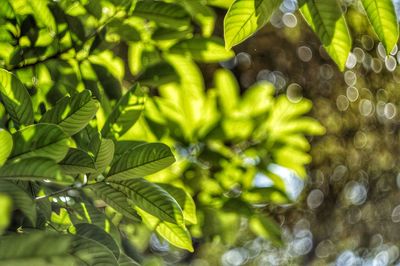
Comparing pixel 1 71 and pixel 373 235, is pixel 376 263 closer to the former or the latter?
pixel 373 235

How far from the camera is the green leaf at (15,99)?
922 millimetres

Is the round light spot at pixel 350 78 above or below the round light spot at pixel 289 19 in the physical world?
below

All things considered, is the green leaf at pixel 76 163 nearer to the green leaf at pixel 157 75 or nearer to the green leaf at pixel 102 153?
the green leaf at pixel 102 153

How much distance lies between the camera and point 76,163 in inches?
35.1

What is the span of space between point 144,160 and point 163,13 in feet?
1.32

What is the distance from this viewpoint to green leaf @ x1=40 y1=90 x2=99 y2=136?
0.91 m

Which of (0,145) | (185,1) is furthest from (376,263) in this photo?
(0,145)

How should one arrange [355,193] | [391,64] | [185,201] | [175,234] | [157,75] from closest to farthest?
[175,234] → [185,201] → [157,75] → [391,64] → [355,193]

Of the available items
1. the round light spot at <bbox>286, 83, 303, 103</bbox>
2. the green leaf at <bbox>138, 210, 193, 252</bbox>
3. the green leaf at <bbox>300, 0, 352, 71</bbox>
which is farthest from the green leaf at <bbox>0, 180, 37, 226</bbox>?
the round light spot at <bbox>286, 83, 303, 103</bbox>

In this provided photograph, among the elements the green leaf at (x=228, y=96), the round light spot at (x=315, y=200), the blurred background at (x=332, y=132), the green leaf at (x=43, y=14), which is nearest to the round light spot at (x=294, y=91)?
the blurred background at (x=332, y=132)

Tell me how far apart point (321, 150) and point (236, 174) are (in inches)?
52.2

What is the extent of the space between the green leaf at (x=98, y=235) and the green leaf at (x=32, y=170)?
0.47ft

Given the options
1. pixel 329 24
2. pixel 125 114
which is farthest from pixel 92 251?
pixel 329 24

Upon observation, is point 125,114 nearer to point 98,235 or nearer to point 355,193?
point 98,235
